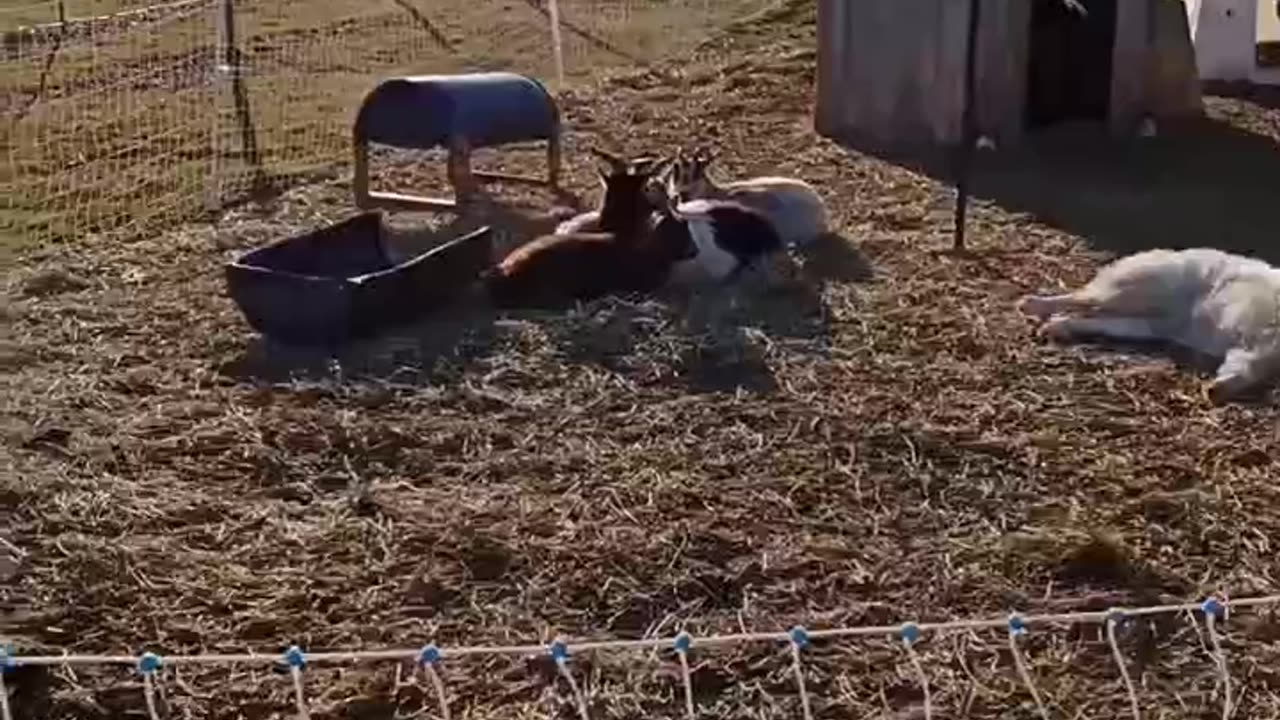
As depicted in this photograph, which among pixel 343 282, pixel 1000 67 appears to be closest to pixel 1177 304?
pixel 343 282

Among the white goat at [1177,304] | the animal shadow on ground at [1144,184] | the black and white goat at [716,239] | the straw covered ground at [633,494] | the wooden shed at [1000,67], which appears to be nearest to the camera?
the straw covered ground at [633,494]

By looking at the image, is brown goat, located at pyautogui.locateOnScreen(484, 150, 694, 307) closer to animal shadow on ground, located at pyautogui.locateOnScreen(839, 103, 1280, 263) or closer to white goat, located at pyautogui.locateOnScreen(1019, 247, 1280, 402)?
white goat, located at pyautogui.locateOnScreen(1019, 247, 1280, 402)

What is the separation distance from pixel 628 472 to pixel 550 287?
5.92ft

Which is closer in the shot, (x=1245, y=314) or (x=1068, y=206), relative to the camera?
(x=1245, y=314)

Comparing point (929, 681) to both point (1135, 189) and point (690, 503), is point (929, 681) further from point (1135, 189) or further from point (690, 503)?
point (1135, 189)

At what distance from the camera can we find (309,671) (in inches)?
184

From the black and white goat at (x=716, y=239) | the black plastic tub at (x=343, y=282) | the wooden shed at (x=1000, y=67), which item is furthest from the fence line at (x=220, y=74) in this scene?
the black and white goat at (x=716, y=239)

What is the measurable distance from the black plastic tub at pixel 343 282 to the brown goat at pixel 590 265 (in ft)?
0.59

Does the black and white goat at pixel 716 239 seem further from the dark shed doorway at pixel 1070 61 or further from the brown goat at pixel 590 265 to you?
the dark shed doorway at pixel 1070 61

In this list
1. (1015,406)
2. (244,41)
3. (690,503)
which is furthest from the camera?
(244,41)

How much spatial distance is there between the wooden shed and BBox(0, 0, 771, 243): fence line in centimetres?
227

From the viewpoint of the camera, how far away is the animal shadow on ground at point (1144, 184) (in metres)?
8.86

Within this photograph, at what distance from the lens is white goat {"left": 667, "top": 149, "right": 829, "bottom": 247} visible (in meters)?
8.55

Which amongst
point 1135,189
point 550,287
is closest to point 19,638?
point 550,287
